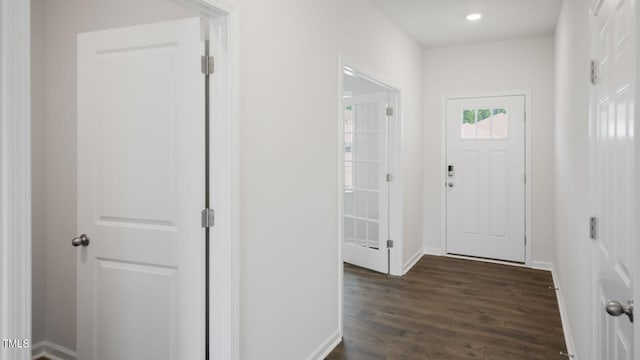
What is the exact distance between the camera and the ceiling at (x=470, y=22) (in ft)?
12.2

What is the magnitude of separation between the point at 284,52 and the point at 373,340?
2.08 meters

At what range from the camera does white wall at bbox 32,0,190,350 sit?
2.61 metres

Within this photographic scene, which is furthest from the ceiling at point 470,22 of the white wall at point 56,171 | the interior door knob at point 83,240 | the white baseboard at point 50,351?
the white baseboard at point 50,351

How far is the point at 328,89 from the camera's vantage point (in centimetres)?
281

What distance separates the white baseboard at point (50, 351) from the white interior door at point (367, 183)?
3054 mm

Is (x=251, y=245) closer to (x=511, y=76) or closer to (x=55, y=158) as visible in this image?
(x=55, y=158)

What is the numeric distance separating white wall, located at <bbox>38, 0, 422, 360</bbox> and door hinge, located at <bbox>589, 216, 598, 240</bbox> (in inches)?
58.6

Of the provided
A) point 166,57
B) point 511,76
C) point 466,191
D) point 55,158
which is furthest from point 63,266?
point 511,76

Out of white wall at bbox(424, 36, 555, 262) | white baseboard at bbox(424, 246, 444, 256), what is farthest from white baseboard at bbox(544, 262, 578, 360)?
white baseboard at bbox(424, 246, 444, 256)

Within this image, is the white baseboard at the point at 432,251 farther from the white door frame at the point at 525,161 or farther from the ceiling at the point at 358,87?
the ceiling at the point at 358,87

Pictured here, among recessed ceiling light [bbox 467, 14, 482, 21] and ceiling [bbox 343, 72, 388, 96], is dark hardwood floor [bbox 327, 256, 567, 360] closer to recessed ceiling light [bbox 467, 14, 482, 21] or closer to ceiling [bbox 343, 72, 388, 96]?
ceiling [bbox 343, 72, 388, 96]

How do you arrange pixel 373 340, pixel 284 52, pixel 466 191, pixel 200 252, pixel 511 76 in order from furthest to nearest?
pixel 466 191 → pixel 511 76 → pixel 373 340 → pixel 284 52 → pixel 200 252

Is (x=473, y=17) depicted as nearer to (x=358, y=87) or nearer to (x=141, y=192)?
(x=358, y=87)
